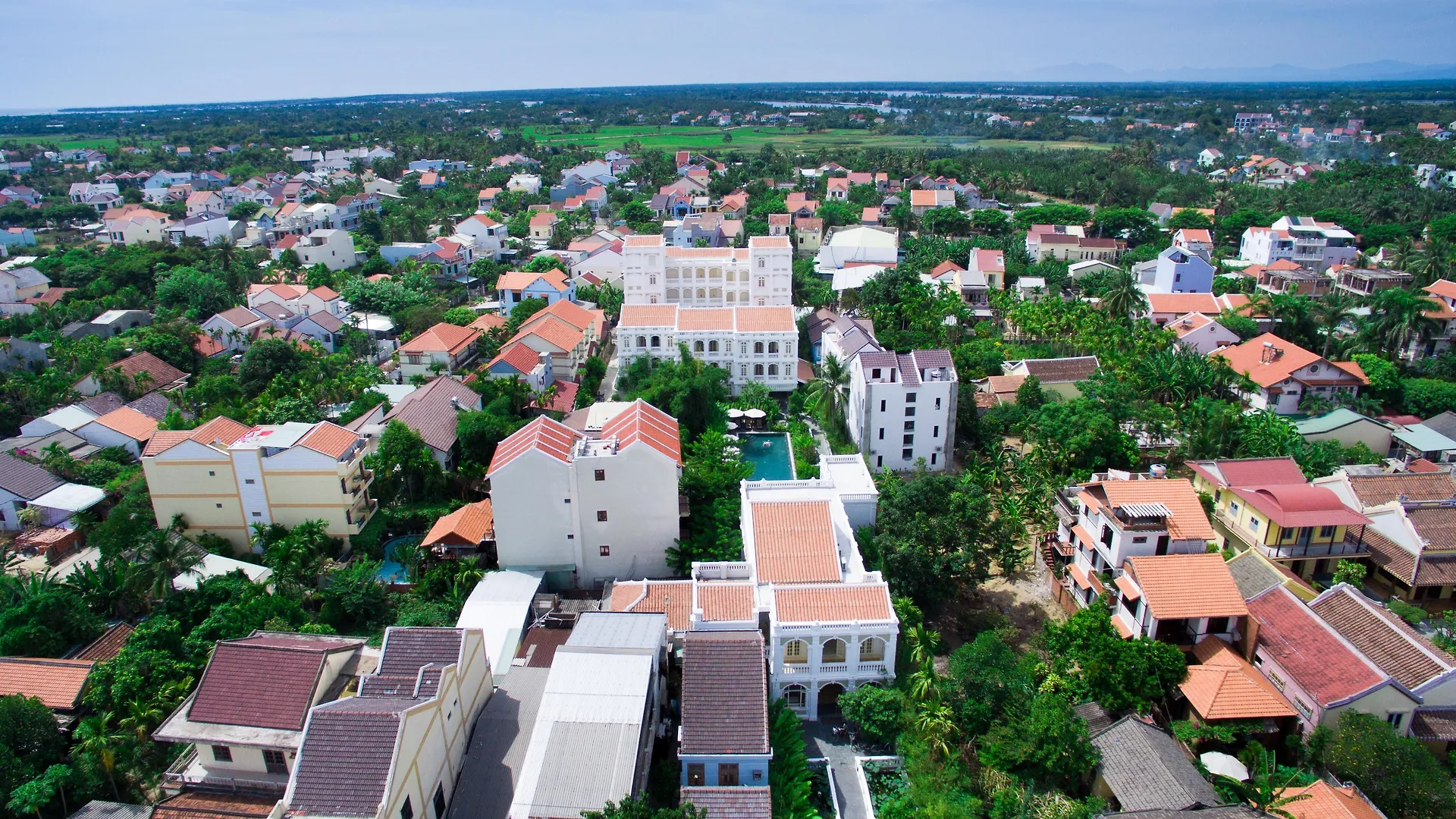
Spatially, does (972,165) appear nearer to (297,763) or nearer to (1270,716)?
(1270,716)

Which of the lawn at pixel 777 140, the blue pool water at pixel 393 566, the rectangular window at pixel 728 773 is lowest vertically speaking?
the blue pool water at pixel 393 566

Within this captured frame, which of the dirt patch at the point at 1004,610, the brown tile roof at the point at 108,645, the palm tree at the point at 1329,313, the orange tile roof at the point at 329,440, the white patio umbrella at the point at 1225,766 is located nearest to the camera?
the white patio umbrella at the point at 1225,766

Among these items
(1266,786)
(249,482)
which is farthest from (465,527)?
(1266,786)

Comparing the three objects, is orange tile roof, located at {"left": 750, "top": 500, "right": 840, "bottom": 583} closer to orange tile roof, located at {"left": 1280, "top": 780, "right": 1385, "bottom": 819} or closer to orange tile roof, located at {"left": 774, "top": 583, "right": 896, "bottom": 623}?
orange tile roof, located at {"left": 774, "top": 583, "right": 896, "bottom": 623}

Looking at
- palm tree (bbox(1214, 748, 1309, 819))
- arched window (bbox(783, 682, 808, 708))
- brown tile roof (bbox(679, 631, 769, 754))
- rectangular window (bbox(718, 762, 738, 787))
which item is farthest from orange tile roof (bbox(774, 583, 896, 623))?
palm tree (bbox(1214, 748, 1309, 819))

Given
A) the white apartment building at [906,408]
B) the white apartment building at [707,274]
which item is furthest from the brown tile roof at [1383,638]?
the white apartment building at [707,274]

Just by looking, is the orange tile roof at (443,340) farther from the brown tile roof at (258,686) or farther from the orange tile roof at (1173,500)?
the orange tile roof at (1173,500)
